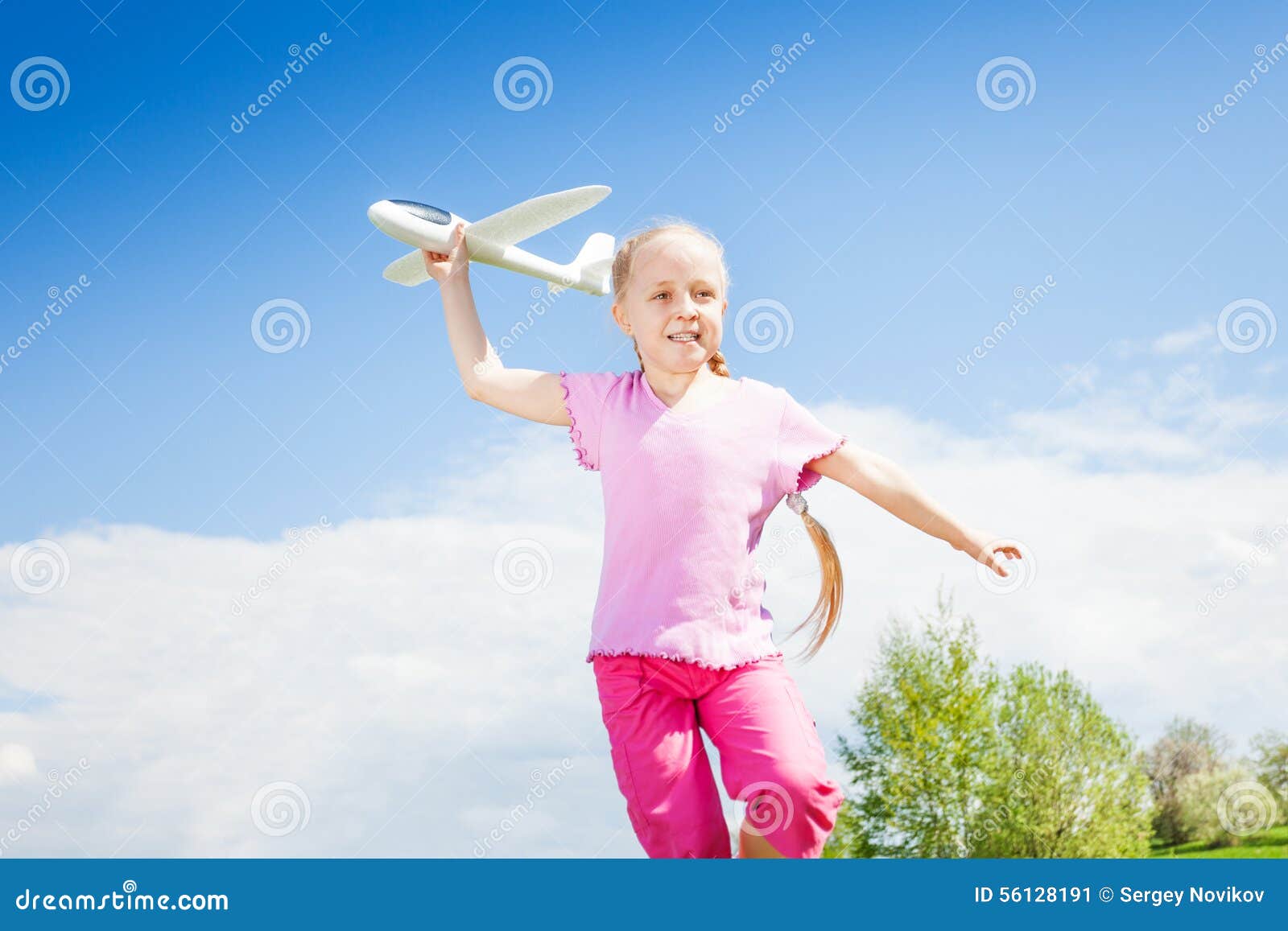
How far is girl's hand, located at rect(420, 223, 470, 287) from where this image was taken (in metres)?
4.41

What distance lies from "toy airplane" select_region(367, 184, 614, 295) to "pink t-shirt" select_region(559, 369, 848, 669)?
0.84 metres

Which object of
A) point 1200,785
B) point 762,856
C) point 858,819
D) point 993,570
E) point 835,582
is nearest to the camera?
point 762,856

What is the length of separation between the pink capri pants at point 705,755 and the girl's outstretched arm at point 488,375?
96 cm

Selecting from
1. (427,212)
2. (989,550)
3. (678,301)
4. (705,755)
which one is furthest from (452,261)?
(989,550)

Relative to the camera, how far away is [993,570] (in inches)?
153

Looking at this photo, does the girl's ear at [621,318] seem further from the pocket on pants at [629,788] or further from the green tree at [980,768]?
the green tree at [980,768]

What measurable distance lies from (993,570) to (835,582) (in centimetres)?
59

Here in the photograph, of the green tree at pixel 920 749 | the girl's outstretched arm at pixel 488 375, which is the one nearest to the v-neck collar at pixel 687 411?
the girl's outstretched arm at pixel 488 375

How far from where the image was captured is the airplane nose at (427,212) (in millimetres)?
4488

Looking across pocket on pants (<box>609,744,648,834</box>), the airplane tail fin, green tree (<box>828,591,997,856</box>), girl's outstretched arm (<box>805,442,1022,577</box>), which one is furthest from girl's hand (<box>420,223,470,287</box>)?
green tree (<box>828,591,997,856</box>)

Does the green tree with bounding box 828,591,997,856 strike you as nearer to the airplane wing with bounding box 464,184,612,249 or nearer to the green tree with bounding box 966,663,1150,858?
the green tree with bounding box 966,663,1150,858

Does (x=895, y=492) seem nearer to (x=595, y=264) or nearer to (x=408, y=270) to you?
(x=595, y=264)

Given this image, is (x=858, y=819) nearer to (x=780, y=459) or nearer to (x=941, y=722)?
(x=941, y=722)

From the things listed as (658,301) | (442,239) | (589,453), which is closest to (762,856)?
(589,453)
